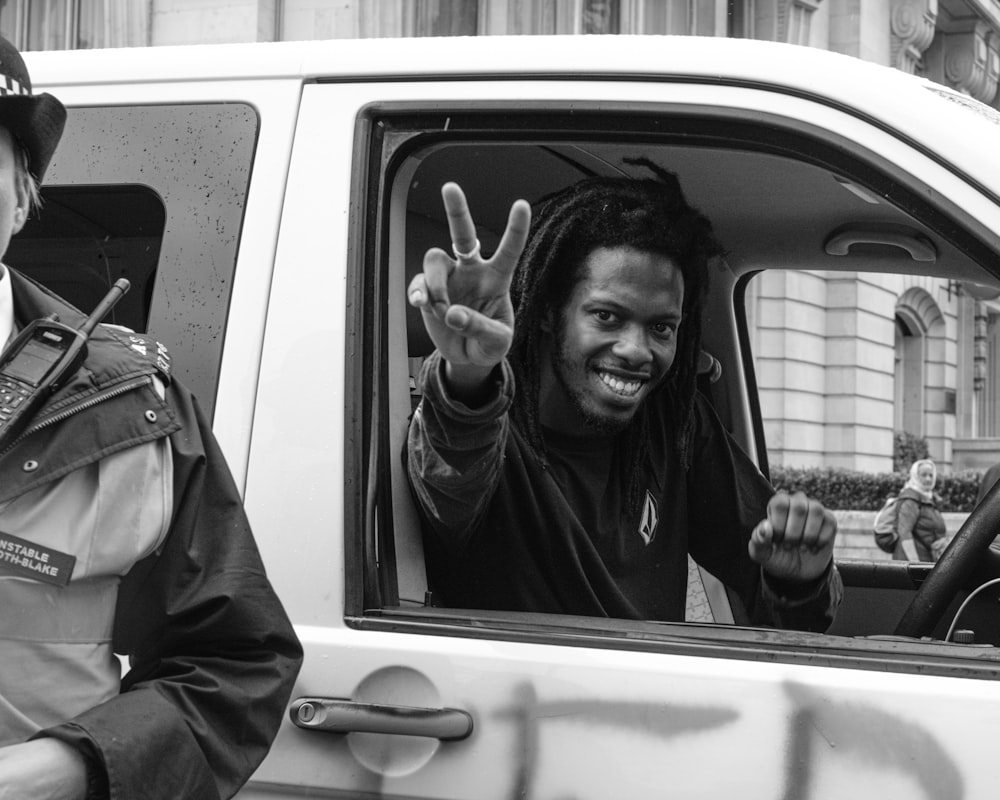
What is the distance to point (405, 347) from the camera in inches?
76.6

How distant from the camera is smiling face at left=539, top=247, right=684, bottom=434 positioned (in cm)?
226

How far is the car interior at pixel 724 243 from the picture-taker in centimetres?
162

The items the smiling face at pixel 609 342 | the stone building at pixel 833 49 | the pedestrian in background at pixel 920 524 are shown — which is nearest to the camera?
the smiling face at pixel 609 342

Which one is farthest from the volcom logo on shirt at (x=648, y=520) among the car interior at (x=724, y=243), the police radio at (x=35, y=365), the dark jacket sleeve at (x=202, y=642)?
the police radio at (x=35, y=365)

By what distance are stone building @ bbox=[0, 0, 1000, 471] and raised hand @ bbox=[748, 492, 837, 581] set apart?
28.5 ft

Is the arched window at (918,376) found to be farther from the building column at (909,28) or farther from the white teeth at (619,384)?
the white teeth at (619,384)

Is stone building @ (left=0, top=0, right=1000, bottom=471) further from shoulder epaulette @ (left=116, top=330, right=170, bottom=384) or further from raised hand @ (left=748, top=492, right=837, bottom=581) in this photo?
shoulder epaulette @ (left=116, top=330, right=170, bottom=384)

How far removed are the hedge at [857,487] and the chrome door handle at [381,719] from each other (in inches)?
556

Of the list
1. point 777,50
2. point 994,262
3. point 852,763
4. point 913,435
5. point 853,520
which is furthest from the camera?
point 913,435

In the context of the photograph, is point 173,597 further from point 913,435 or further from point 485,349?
point 913,435

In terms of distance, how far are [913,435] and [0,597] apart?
67.5 feet

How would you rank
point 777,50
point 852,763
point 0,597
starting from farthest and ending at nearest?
1. point 777,50
2. point 852,763
3. point 0,597

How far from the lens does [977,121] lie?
64.9 inches

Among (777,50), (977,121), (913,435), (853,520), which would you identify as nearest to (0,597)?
(777,50)
